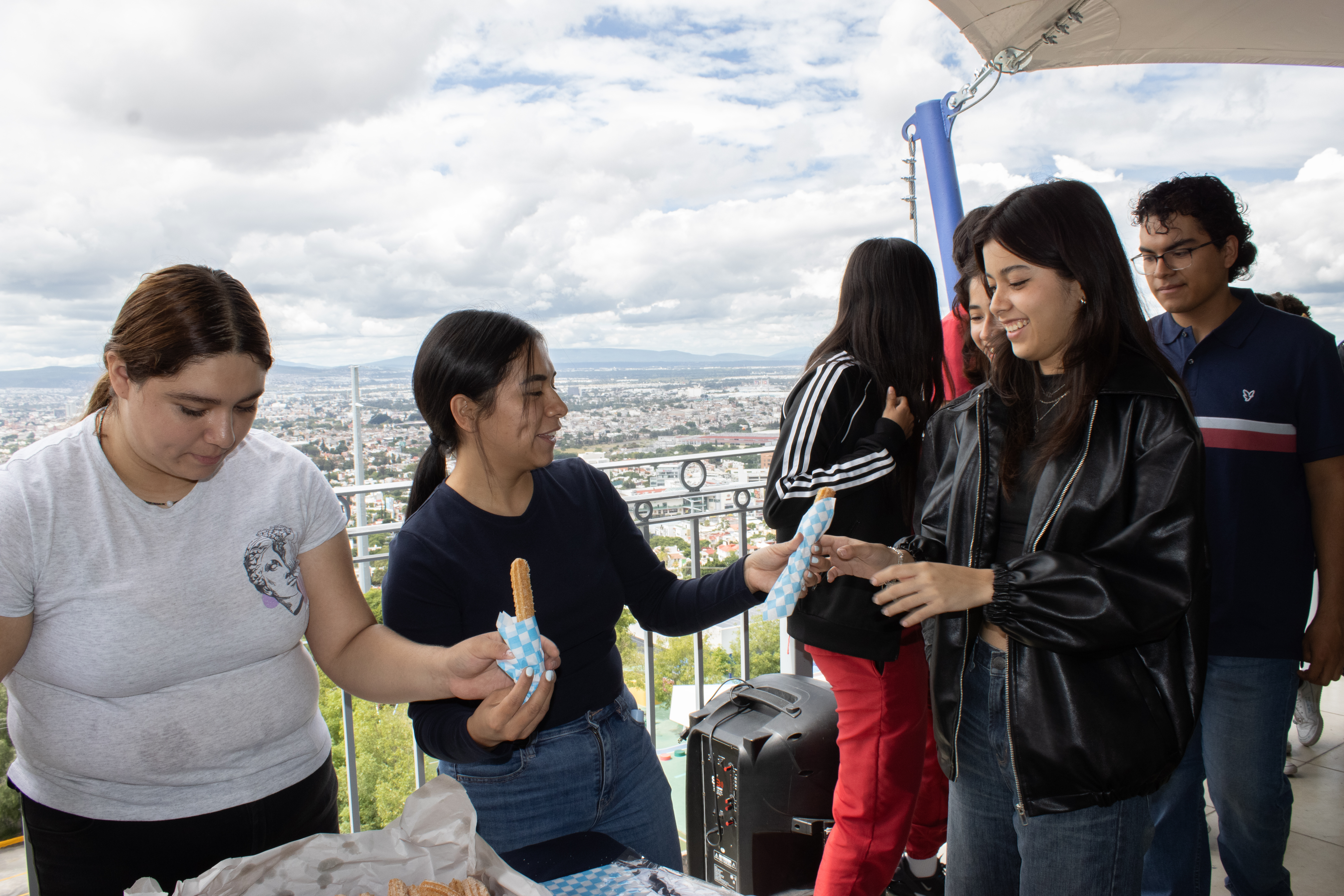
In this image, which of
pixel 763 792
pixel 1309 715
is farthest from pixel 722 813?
pixel 1309 715

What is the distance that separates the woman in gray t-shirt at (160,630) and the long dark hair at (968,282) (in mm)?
1198

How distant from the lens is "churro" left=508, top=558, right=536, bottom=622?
107 cm

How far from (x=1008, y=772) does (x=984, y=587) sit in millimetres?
335

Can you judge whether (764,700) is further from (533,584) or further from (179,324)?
(179,324)

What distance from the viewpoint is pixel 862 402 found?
1.94 m

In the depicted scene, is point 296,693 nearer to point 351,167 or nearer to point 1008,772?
point 1008,772

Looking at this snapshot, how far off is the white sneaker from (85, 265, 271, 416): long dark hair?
405 cm

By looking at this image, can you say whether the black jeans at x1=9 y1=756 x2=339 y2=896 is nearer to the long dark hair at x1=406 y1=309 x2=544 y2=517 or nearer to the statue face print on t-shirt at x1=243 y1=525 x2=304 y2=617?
the statue face print on t-shirt at x1=243 y1=525 x2=304 y2=617

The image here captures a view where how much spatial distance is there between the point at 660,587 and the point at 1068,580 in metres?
0.84

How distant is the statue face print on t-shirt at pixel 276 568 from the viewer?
1254 mm

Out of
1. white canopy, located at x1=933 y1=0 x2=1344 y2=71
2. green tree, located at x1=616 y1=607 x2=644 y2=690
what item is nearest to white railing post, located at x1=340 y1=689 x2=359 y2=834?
green tree, located at x1=616 y1=607 x2=644 y2=690

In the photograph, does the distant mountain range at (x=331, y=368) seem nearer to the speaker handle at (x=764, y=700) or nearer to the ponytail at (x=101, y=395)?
the ponytail at (x=101, y=395)

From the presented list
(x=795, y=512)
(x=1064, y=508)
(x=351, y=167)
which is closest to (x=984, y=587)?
(x=1064, y=508)

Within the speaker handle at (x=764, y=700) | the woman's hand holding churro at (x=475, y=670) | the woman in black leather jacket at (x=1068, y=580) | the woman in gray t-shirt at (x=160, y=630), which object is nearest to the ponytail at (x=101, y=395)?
the woman in gray t-shirt at (x=160, y=630)
